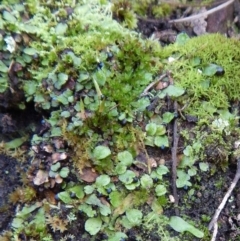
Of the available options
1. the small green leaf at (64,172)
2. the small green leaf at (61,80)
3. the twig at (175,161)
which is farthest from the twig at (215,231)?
the small green leaf at (61,80)

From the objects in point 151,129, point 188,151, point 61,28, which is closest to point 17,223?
point 151,129

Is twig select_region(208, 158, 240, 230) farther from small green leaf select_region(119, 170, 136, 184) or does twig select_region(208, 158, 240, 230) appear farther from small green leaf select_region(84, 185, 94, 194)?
small green leaf select_region(84, 185, 94, 194)

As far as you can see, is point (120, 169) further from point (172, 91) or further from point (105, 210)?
point (172, 91)

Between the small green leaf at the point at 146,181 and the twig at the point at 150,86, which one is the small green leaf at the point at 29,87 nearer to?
the twig at the point at 150,86

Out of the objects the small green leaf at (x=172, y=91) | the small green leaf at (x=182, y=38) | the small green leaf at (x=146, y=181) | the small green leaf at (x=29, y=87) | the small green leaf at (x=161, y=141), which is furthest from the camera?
the small green leaf at (x=182, y=38)

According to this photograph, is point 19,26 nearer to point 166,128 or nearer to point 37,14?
point 37,14

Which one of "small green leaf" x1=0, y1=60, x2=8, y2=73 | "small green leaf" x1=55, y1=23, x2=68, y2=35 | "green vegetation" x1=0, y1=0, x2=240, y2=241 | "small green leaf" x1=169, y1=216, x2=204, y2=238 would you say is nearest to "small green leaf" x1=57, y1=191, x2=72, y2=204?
"green vegetation" x1=0, y1=0, x2=240, y2=241

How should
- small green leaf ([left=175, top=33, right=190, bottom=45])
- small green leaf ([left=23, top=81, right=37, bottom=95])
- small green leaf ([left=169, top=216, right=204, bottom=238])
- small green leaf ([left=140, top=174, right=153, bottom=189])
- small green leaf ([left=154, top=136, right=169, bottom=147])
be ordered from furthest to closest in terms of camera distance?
small green leaf ([left=175, top=33, right=190, bottom=45]) < small green leaf ([left=23, top=81, right=37, bottom=95]) < small green leaf ([left=154, top=136, right=169, bottom=147]) < small green leaf ([left=140, top=174, right=153, bottom=189]) < small green leaf ([left=169, top=216, right=204, bottom=238])
